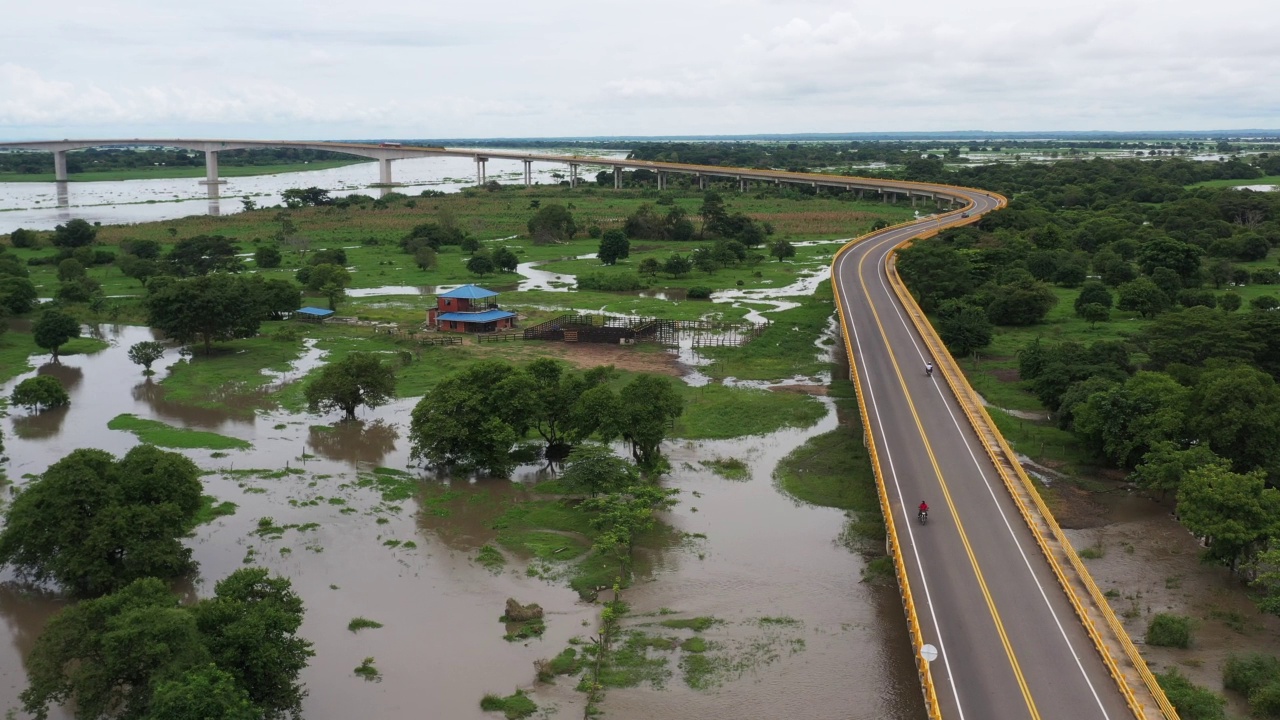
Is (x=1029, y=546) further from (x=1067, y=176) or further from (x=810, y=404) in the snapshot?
(x=1067, y=176)

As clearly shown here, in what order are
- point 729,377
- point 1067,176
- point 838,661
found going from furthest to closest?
point 1067,176, point 729,377, point 838,661

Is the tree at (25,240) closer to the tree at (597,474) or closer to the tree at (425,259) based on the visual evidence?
the tree at (425,259)

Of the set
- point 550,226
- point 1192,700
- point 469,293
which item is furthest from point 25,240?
point 1192,700

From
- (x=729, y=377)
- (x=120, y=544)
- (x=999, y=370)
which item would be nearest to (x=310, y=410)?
(x=120, y=544)

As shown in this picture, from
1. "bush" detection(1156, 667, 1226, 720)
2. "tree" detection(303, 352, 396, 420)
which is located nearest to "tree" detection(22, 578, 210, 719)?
"tree" detection(303, 352, 396, 420)

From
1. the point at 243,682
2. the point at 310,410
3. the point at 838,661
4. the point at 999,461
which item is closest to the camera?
the point at 243,682
